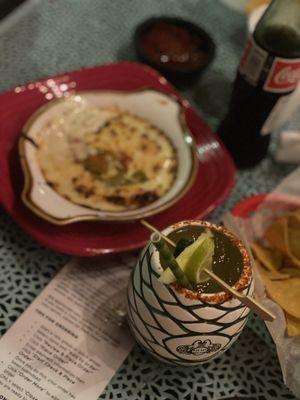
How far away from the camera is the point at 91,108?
1.09m

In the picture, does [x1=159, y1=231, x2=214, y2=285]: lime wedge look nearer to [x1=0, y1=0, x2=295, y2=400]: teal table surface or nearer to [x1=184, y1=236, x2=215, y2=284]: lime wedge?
[x1=184, y1=236, x2=215, y2=284]: lime wedge

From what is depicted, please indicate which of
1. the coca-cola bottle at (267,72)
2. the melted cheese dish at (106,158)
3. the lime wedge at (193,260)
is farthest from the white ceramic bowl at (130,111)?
the lime wedge at (193,260)

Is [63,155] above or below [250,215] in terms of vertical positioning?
above

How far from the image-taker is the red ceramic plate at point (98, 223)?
89 centimetres

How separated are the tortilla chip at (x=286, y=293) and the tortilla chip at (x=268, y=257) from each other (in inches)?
1.5

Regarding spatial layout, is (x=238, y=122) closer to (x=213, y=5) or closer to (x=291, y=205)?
(x=291, y=205)

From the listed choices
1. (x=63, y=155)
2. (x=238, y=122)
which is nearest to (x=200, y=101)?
(x=238, y=122)

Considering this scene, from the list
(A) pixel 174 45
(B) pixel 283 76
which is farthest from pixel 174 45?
(B) pixel 283 76

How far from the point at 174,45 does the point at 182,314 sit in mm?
839

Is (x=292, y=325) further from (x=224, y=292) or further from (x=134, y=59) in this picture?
(x=134, y=59)

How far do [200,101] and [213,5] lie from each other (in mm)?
426

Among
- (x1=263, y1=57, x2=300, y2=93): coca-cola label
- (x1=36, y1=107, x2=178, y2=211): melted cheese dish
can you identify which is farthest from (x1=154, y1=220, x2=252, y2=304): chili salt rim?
(x1=263, y1=57, x2=300, y2=93): coca-cola label

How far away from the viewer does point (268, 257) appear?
0.92m

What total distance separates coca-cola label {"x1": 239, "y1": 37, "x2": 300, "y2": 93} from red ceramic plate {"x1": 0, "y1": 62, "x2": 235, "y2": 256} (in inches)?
6.5
